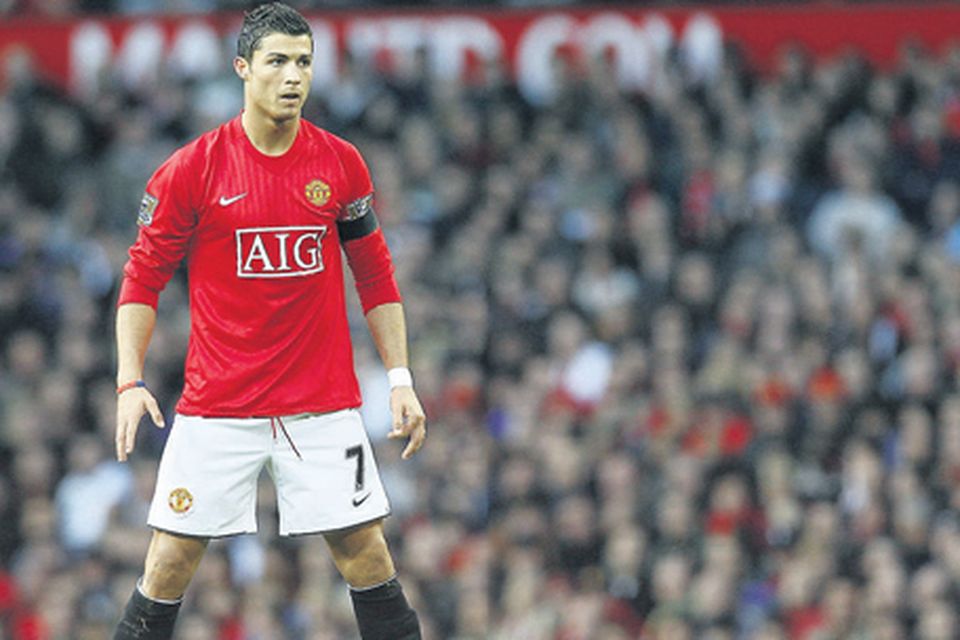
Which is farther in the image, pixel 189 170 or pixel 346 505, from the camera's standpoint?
pixel 346 505

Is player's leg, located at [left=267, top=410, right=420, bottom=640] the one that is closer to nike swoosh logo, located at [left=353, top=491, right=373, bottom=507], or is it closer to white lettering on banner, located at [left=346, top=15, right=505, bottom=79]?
nike swoosh logo, located at [left=353, top=491, right=373, bottom=507]

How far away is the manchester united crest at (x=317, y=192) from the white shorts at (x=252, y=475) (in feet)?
2.51

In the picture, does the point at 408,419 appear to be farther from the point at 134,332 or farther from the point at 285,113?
the point at 285,113

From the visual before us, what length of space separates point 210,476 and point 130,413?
15.1 inches

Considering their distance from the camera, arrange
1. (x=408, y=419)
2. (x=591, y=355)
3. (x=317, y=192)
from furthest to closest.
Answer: (x=591, y=355) → (x=408, y=419) → (x=317, y=192)

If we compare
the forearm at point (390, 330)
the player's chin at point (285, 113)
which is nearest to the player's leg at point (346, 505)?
the forearm at point (390, 330)

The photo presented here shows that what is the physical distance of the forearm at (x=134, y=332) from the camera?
289 inches

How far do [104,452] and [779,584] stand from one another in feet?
15.0

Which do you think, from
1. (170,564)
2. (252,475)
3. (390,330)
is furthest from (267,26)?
(170,564)

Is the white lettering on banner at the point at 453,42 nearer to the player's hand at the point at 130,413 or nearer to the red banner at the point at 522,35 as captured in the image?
the red banner at the point at 522,35

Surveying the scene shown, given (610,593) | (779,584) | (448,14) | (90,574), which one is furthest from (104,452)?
(448,14)

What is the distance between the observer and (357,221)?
24.7ft

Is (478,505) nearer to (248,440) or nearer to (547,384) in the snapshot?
(547,384)

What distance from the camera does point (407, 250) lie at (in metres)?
15.2
